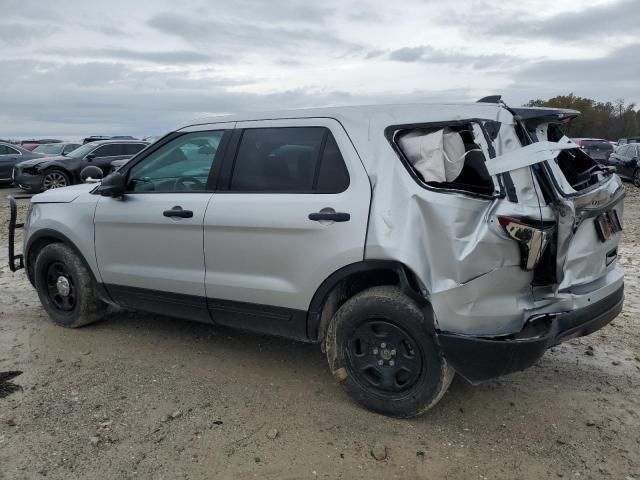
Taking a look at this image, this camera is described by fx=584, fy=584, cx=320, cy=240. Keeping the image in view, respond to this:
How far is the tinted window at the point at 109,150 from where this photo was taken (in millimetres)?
16328

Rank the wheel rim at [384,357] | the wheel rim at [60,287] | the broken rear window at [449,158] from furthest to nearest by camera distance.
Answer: the wheel rim at [60,287]
the wheel rim at [384,357]
the broken rear window at [449,158]

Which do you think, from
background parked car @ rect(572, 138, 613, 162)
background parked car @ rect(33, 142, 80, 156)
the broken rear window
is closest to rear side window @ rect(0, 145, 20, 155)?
background parked car @ rect(33, 142, 80, 156)

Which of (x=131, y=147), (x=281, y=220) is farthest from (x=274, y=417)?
Result: (x=131, y=147)

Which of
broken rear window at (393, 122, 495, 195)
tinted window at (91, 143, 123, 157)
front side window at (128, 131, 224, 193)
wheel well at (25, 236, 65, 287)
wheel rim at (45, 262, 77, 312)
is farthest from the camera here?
tinted window at (91, 143, 123, 157)

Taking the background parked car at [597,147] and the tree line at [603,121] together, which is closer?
the background parked car at [597,147]

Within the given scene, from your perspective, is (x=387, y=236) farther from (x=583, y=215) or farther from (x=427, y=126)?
(x=583, y=215)

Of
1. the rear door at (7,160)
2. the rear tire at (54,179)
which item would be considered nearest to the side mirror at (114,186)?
the rear tire at (54,179)

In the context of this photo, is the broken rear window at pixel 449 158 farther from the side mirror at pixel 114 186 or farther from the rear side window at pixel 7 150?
the rear side window at pixel 7 150

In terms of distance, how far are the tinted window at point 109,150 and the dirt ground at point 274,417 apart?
12.5m

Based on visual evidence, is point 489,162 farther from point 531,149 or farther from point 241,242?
point 241,242

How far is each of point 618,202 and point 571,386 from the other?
1235 mm

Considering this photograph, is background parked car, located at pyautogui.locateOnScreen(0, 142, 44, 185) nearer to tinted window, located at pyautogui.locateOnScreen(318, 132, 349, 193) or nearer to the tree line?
tinted window, located at pyautogui.locateOnScreen(318, 132, 349, 193)

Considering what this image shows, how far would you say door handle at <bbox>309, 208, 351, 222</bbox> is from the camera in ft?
11.0

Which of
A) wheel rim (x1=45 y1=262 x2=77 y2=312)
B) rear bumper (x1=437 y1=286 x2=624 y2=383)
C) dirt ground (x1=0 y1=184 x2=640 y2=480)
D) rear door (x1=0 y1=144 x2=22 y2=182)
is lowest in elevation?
dirt ground (x1=0 y1=184 x2=640 y2=480)
